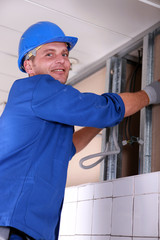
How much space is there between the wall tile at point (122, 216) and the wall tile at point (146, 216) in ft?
0.17

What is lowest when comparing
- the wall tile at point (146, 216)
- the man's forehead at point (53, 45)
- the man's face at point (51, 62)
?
the wall tile at point (146, 216)

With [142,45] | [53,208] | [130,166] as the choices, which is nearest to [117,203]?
[130,166]

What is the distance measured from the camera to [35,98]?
140cm

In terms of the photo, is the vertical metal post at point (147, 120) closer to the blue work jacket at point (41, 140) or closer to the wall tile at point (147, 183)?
the wall tile at point (147, 183)

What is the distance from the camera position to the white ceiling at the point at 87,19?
2.09 metres

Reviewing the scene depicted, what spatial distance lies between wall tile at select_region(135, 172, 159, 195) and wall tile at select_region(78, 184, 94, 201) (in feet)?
1.53

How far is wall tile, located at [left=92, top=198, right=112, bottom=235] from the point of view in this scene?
1991mm

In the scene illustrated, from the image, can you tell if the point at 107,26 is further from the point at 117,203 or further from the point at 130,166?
the point at 117,203

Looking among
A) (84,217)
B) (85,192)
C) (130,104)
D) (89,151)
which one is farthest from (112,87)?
(130,104)

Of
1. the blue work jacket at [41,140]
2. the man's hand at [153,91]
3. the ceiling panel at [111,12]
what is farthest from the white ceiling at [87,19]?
the blue work jacket at [41,140]

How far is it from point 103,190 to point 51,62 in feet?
2.81

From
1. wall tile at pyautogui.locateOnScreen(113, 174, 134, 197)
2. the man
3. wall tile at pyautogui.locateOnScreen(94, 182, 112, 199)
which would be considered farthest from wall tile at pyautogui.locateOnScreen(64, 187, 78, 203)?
the man

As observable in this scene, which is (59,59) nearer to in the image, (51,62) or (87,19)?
(51,62)

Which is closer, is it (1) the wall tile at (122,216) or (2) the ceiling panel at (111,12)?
(1) the wall tile at (122,216)
